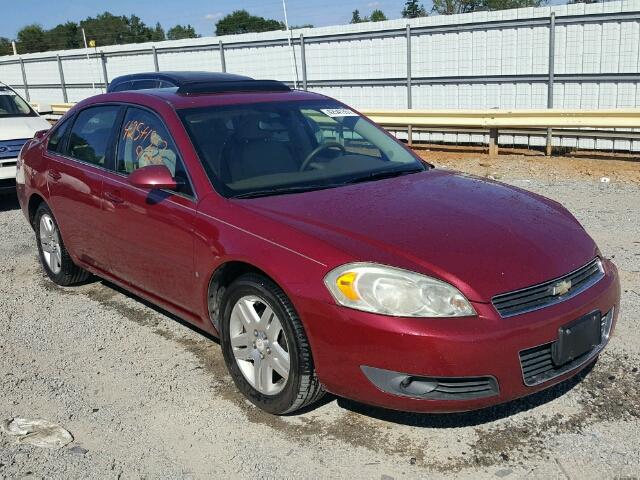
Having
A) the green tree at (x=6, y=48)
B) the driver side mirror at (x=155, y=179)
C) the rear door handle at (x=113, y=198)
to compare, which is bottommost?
the rear door handle at (x=113, y=198)

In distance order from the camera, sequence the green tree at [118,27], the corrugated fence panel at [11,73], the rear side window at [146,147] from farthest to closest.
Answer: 1. the green tree at [118,27]
2. the corrugated fence panel at [11,73]
3. the rear side window at [146,147]

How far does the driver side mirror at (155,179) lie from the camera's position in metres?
3.84

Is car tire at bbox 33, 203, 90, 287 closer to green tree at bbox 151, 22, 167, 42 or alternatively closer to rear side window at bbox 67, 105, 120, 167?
rear side window at bbox 67, 105, 120, 167

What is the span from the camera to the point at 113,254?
4656 millimetres

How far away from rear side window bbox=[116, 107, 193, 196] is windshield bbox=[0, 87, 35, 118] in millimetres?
6371

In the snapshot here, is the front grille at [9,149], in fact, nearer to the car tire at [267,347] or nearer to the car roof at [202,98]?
the car roof at [202,98]

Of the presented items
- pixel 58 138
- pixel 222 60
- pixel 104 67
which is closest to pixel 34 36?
pixel 104 67

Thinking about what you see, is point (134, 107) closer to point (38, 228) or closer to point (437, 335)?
point (38, 228)

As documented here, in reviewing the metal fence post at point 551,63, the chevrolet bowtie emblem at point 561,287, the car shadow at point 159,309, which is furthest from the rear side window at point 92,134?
the metal fence post at point 551,63

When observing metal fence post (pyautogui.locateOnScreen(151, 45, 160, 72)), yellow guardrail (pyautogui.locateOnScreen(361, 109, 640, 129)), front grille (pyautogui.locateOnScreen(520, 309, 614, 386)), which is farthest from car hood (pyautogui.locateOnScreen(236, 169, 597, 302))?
metal fence post (pyautogui.locateOnScreen(151, 45, 160, 72))

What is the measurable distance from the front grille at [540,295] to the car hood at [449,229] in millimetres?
32

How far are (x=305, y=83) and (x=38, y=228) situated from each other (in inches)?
446

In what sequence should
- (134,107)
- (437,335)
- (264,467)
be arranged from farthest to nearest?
(134,107)
(264,467)
(437,335)

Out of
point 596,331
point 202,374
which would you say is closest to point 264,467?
point 202,374
